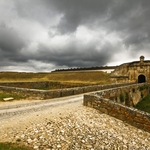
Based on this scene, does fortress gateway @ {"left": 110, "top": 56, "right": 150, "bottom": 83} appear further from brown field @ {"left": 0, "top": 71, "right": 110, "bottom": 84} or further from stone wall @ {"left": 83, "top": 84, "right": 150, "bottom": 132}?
stone wall @ {"left": 83, "top": 84, "right": 150, "bottom": 132}

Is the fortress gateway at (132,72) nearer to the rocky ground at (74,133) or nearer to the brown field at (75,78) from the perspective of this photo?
the brown field at (75,78)

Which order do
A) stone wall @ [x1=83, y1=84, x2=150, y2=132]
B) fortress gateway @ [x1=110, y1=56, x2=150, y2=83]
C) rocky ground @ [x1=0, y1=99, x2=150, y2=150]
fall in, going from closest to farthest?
rocky ground @ [x1=0, y1=99, x2=150, y2=150] < stone wall @ [x1=83, y1=84, x2=150, y2=132] < fortress gateway @ [x1=110, y1=56, x2=150, y2=83]

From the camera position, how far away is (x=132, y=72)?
32.2 meters

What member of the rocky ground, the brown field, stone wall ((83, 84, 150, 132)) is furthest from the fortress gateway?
the rocky ground

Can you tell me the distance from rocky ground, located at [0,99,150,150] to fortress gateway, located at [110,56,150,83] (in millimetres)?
26467

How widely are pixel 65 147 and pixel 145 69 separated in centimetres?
3094

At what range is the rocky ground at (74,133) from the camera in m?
4.73

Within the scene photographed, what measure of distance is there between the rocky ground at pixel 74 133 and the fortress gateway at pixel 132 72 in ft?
86.8

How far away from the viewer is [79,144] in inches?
193

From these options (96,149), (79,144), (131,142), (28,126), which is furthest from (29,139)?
(131,142)

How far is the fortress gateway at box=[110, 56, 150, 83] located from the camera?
3112 centimetres

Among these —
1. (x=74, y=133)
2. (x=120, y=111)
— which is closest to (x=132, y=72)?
(x=120, y=111)

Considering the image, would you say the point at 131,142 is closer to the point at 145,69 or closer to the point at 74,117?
the point at 74,117

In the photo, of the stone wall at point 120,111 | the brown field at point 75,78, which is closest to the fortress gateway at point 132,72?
the brown field at point 75,78
